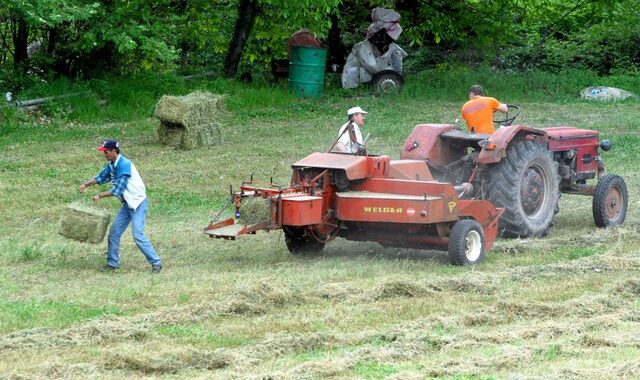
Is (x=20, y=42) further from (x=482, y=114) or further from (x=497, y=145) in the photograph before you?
(x=497, y=145)

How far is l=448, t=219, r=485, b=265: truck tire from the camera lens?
12.7 metres

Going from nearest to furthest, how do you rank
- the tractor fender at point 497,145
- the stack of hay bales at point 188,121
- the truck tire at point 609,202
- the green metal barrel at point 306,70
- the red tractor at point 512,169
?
the tractor fender at point 497,145 → the red tractor at point 512,169 → the truck tire at point 609,202 → the stack of hay bales at point 188,121 → the green metal barrel at point 306,70

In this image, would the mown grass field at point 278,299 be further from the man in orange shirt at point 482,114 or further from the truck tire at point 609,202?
the man in orange shirt at point 482,114

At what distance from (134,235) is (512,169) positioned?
438 centimetres

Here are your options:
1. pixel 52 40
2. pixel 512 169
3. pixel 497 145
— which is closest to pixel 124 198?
pixel 497 145

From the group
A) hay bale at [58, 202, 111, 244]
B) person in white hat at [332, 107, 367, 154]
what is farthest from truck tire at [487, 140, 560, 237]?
hay bale at [58, 202, 111, 244]

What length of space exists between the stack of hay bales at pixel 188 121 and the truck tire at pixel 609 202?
8.59 metres

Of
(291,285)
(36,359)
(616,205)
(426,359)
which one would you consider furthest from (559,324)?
(616,205)

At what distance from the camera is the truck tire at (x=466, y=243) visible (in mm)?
12703

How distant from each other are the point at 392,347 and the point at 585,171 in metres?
7.34

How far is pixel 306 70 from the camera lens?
93.0 ft

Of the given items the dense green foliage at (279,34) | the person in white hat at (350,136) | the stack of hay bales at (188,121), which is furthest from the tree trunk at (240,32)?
the person in white hat at (350,136)

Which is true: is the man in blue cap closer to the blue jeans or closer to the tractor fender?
the blue jeans

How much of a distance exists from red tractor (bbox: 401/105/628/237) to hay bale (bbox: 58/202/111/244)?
3660 millimetres
